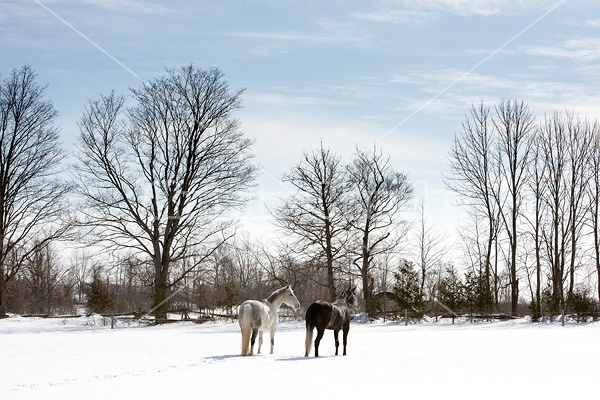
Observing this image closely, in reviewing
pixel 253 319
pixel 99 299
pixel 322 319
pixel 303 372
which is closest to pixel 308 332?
pixel 322 319

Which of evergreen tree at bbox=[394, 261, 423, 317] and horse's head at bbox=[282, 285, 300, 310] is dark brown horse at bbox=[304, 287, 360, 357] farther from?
evergreen tree at bbox=[394, 261, 423, 317]

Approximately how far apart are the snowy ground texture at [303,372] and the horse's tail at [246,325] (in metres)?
0.45

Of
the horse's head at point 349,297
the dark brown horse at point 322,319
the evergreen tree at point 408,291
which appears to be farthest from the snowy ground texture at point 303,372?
the evergreen tree at point 408,291

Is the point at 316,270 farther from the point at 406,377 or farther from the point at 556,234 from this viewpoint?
the point at 406,377

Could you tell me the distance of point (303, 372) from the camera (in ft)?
38.6

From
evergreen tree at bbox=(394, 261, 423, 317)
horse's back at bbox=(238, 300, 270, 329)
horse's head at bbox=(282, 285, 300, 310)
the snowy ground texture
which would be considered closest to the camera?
the snowy ground texture

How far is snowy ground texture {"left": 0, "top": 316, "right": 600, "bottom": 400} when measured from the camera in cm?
943

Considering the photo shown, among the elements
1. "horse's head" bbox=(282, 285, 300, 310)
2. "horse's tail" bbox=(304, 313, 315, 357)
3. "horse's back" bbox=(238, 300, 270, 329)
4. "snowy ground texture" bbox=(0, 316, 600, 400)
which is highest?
"horse's head" bbox=(282, 285, 300, 310)

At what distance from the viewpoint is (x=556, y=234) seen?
38.0 meters

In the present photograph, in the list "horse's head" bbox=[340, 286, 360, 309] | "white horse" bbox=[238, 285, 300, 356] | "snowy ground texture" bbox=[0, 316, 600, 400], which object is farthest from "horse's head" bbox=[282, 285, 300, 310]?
"horse's head" bbox=[340, 286, 360, 309]

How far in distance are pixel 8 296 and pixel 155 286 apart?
9550 millimetres

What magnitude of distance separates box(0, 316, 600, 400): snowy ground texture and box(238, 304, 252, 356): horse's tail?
45 centimetres

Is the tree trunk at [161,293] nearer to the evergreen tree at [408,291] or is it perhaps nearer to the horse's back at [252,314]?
the evergreen tree at [408,291]

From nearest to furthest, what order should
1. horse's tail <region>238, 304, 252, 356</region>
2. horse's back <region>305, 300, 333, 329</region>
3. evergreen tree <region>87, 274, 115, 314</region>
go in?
horse's back <region>305, 300, 333, 329</region>, horse's tail <region>238, 304, 252, 356</region>, evergreen tree <region>87, 274, 115, 314</region>
